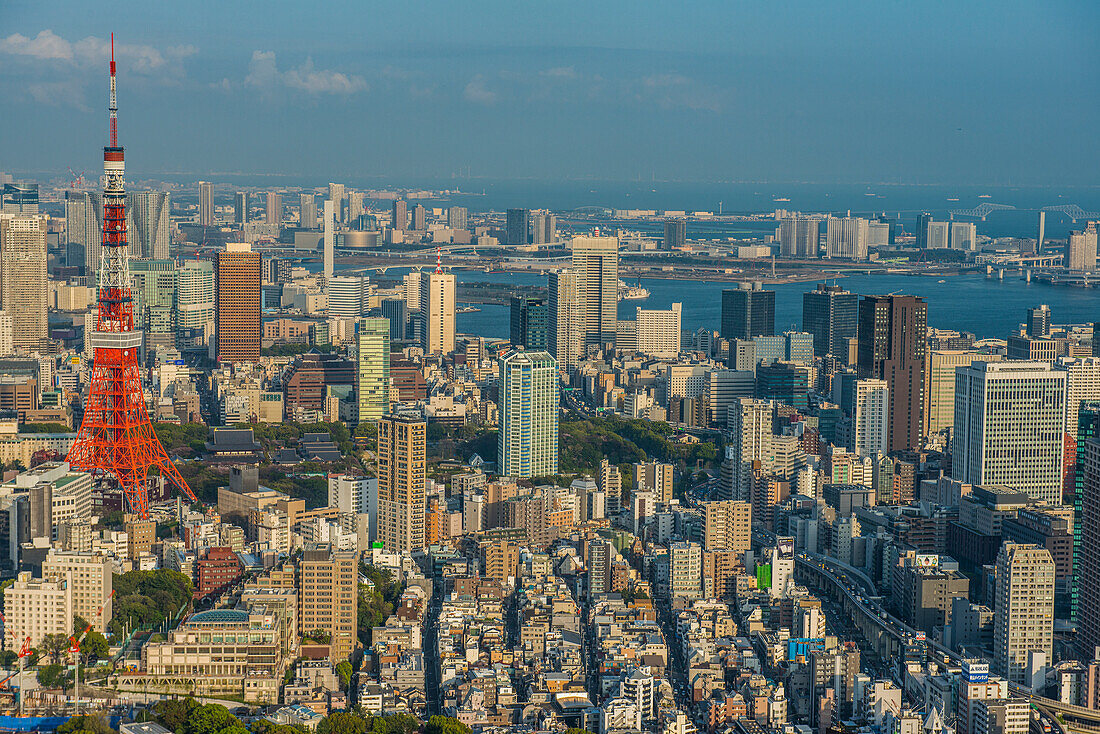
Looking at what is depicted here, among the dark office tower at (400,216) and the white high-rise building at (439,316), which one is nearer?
the white high-rise building at (439,316)

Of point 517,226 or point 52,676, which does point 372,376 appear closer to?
point 52,676

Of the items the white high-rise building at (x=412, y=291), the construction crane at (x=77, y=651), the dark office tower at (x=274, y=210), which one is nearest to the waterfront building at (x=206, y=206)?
the dark office tower at (x=274, y=210)

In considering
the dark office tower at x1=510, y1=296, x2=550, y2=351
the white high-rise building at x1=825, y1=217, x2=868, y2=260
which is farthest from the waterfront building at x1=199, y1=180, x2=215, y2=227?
Answer: the white high-rise building at x1=825, y1=217, x2=868, y2=260

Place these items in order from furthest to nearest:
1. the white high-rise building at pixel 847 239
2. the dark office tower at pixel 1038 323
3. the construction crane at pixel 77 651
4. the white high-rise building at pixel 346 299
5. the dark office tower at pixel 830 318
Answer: the white high-rise building at pixel 847 239 < the white high-rise building at pixel 346 299 < the dark office tower at pixel 830 318 < the dark office tower at pixel 1038 323 < the construction crane at pixel 77 651

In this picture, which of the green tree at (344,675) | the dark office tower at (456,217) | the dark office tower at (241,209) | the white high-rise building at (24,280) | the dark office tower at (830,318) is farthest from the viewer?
the dark office tower at (456,217)

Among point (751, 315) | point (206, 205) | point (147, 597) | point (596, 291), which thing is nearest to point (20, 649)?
point (147, 597)

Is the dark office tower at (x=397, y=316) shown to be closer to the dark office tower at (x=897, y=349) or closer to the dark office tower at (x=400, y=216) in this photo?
the dark office tower at (x=897, y=349)

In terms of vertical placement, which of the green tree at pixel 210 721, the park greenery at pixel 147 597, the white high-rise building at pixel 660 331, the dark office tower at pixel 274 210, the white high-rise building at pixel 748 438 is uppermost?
the dark office tower at pixel 274 210

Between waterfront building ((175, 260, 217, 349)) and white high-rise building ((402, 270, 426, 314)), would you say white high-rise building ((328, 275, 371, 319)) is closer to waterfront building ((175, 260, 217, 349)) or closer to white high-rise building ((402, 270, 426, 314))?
white high-rise building ((402, 270, 426, 314))
